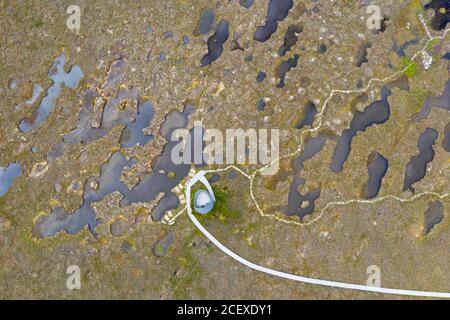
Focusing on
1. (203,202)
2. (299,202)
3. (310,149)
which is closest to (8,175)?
(203,202)

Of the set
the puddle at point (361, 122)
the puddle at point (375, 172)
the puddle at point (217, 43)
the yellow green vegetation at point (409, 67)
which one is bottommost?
the puddle at point (375, 172)

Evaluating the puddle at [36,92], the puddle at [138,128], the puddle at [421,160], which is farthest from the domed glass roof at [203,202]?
the puddle at [36,92]

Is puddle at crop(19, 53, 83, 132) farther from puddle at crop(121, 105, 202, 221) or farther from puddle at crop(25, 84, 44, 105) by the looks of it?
puddle at crop(121, 105, 202, 221)

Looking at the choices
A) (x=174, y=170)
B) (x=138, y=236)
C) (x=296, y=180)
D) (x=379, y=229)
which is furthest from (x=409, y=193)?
(x=138, y=236)

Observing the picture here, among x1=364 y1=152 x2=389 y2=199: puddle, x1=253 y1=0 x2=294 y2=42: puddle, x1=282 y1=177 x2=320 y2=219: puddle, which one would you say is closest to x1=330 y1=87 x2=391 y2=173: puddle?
x1=364 y1=152 x2=389 y2=199: puddle

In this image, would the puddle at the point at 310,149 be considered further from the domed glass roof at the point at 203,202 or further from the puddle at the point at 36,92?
the puddle at the point at 36,92

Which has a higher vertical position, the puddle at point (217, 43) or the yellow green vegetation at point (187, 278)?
the puddle at point (217, 43)
